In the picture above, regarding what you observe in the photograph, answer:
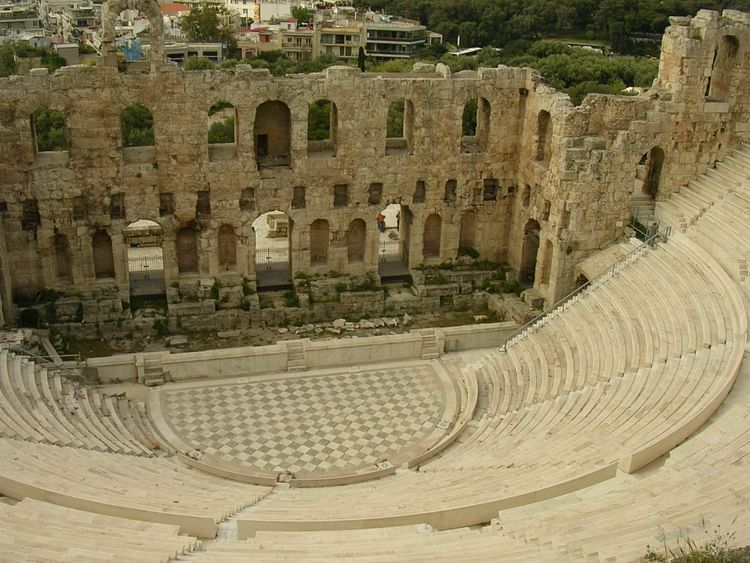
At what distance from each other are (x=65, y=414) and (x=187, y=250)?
33.4 ft

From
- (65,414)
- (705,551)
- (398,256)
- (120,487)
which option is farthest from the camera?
(398,256)

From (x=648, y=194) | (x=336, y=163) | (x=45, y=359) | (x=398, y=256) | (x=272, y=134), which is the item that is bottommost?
(x=45, y=359)

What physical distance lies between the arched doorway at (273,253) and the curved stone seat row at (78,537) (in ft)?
53.9

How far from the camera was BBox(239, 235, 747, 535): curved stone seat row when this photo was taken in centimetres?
1736

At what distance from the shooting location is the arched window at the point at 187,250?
3084cm

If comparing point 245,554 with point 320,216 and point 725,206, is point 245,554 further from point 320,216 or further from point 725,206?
point 725,206

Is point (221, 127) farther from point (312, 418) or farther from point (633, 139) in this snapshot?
point (312, 418)

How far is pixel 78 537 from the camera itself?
14.7m

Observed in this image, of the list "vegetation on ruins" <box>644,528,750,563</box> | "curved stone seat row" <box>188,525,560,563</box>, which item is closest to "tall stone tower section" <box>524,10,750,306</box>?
"curved stone seat row" <box>188,525,560,563</box>

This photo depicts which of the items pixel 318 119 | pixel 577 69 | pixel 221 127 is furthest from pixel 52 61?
pixel 577 69

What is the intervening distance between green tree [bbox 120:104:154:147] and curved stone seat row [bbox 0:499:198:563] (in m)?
33.3

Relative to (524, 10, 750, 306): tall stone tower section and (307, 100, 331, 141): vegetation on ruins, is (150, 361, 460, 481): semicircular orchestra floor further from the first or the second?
(307, 100, 331, 141): vegetation on ruins

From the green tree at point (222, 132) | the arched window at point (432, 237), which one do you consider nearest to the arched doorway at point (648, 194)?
the arched window at point (432, 237)

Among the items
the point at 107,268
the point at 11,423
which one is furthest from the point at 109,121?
the point at 11,423
